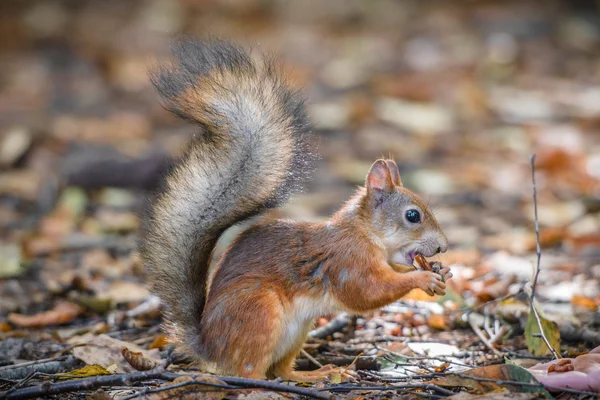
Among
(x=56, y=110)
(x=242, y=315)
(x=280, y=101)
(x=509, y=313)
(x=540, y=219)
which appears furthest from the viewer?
(x=56, y=110)

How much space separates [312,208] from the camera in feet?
17.6

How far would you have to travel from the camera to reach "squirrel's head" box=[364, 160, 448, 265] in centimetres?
298

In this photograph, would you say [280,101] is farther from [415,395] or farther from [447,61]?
[447,61]

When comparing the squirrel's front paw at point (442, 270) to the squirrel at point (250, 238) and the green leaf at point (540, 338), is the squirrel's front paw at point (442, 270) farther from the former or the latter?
the green leaf at point (540, 338)

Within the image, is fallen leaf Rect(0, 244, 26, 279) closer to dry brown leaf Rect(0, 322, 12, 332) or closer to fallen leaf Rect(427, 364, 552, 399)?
dry brown leaf Rect(0, 322, 12, 332)

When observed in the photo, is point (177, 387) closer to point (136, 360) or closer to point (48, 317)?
point (136, 360)

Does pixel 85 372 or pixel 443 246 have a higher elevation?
pixel 443 246

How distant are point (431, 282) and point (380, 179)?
1.52 ft

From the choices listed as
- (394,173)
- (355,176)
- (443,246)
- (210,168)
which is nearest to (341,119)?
(355,176)

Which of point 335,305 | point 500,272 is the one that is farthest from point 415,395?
point 500,272

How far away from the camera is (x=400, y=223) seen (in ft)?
9.80

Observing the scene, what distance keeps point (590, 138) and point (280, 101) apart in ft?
14.5

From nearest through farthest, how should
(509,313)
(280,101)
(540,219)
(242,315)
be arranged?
(242,315), (280,101), (509,313), (540,219)

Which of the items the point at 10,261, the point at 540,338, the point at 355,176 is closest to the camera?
the point at 540,338
